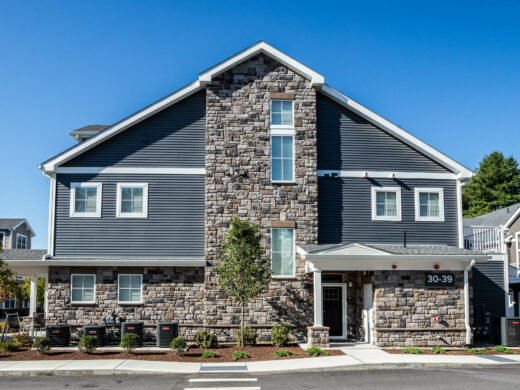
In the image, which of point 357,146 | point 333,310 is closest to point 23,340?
point 333,310

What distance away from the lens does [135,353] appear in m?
17.5

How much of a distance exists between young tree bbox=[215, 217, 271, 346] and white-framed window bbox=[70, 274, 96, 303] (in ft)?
16.0

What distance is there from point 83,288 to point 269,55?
10883 mm

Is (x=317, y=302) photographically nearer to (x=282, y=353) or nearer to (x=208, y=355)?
(x=282, y=353)

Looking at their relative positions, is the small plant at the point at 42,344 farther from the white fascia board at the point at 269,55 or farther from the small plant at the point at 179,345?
the white fascia board at the point at 269,55

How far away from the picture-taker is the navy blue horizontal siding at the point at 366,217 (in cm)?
2083

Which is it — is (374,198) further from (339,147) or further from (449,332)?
(449,332)

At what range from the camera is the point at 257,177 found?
20484mm

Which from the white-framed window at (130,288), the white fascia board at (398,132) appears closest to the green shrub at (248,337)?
the white-framed window at (130,288)

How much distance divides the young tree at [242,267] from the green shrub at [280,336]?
43.4 inches

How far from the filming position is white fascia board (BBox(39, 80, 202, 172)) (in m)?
20.2

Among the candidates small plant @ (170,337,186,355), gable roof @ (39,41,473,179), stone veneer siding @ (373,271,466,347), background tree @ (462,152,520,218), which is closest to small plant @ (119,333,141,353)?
small plant @ (170,337,186,355)

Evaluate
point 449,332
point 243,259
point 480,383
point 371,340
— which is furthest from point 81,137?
point 480,383

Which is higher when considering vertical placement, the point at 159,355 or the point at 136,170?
the point at 136,170
